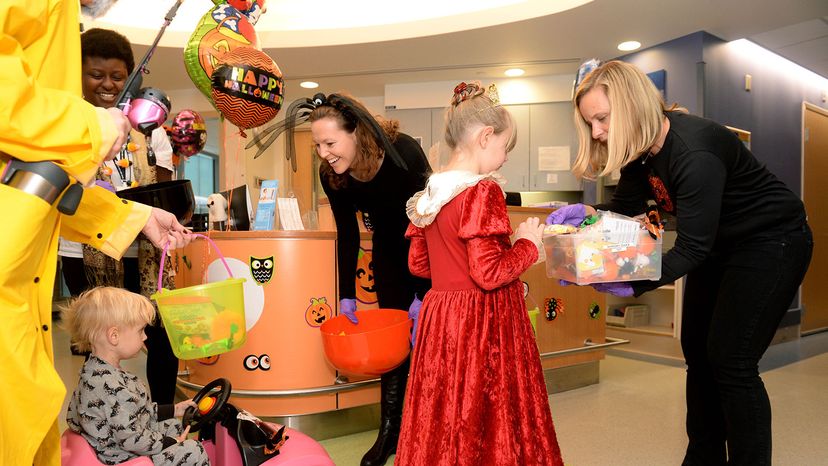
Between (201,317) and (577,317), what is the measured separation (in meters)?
2.32

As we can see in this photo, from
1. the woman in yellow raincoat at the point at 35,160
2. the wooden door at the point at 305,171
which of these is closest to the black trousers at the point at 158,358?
the woman in yellow raincoat at the point at 35,160

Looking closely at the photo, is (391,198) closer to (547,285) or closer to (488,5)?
(547,285)

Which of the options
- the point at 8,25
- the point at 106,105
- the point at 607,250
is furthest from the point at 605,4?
the point at 8,25

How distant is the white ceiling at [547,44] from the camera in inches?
170

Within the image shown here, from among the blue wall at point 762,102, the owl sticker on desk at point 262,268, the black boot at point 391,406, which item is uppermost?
A: the blue wall at point 762,102

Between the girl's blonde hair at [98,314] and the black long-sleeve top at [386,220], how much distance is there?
0.85m

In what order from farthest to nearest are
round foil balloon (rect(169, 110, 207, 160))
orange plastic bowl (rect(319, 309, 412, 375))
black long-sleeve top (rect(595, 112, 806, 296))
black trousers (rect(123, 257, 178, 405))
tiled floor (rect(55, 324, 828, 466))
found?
1. round foil balloon (rect(169, 110, 207, 160))
2. tiled floor (rect(55, 324, 828, 466))
3. black trousers (rect(123, 257, 178, 405))
4. orange plastic bowl (rect(319, 309, 412, 375))
5. black long-sleeve top (rect(595, 112, 806, 296))

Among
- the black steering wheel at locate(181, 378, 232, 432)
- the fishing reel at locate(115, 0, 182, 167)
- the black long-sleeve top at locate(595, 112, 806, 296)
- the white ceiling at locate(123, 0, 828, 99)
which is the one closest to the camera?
the fishing reel at locate(115, 0, 182, 167)

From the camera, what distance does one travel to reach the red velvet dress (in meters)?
1.54


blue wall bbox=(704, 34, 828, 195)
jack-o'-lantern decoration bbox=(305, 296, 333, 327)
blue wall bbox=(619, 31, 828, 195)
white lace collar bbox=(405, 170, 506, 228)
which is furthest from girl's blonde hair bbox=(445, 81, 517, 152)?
blue wall bbox=(704, 34, 828, 195)

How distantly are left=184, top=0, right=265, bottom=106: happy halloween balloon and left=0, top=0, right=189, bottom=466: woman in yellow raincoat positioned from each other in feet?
4.32

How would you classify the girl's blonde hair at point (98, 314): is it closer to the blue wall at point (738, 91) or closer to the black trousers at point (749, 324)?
the black trousers at point (749, 324)

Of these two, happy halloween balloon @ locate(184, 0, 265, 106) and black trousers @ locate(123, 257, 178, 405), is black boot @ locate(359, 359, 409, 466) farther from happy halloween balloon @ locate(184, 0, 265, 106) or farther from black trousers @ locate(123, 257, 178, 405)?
happy halloween balloon @ locate(184, 0, 265, 106)

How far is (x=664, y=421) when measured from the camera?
9.53 feet
